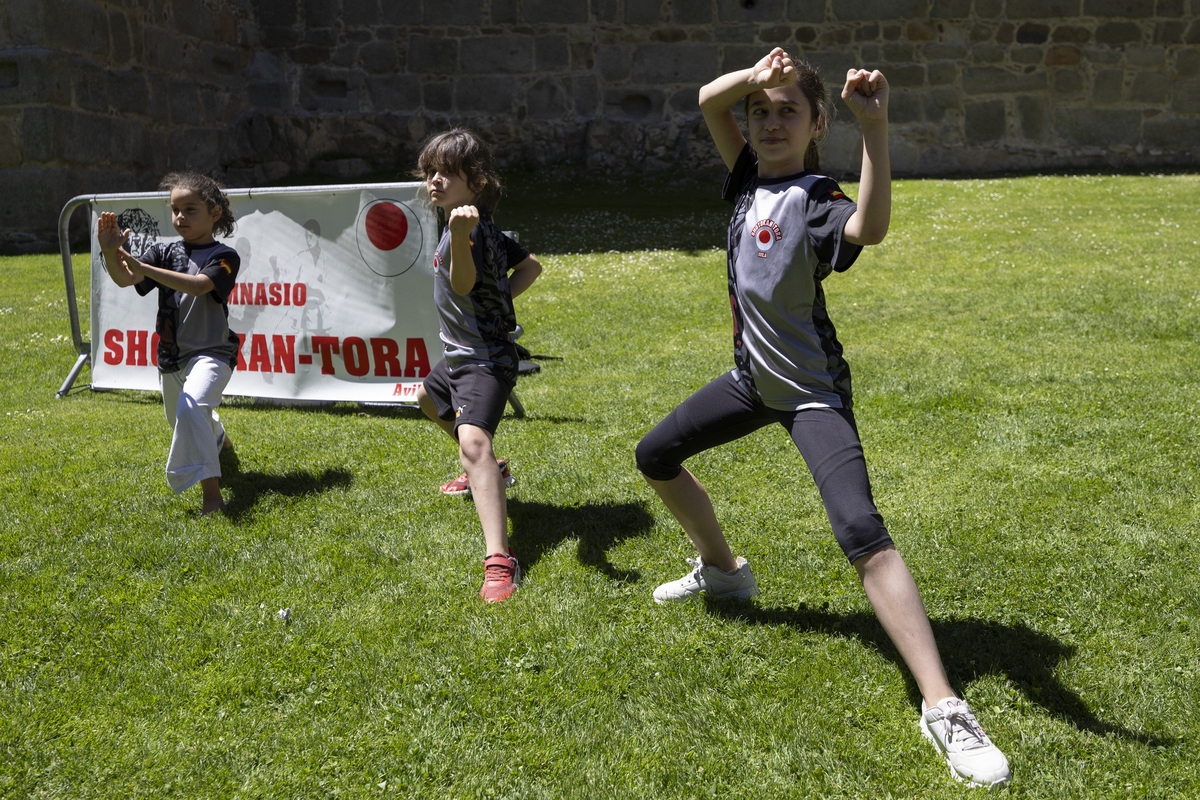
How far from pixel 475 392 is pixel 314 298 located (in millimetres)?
2868

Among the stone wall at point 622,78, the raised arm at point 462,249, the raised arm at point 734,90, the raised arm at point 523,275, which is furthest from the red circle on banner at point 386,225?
the stone wall at point 622,78

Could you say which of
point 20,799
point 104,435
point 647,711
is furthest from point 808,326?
point 104,435

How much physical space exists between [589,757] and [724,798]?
0.39m

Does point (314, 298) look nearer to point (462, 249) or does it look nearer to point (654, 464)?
point (462, 249)

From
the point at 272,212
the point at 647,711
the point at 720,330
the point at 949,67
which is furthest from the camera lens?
the point at 949,67

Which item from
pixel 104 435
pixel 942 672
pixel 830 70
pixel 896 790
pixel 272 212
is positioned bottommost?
pixel 104 435

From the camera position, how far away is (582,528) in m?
4.06

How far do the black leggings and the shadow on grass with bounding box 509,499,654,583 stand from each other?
0.68 m

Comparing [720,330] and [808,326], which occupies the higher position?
[808,326]

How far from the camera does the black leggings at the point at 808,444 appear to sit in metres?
2.60

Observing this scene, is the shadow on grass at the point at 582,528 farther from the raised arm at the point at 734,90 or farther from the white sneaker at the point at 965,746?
the raised arm at the point at 734,90

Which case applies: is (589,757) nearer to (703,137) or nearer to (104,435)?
(104,435)

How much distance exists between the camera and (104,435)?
5.55m

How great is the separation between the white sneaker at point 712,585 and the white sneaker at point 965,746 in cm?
93
